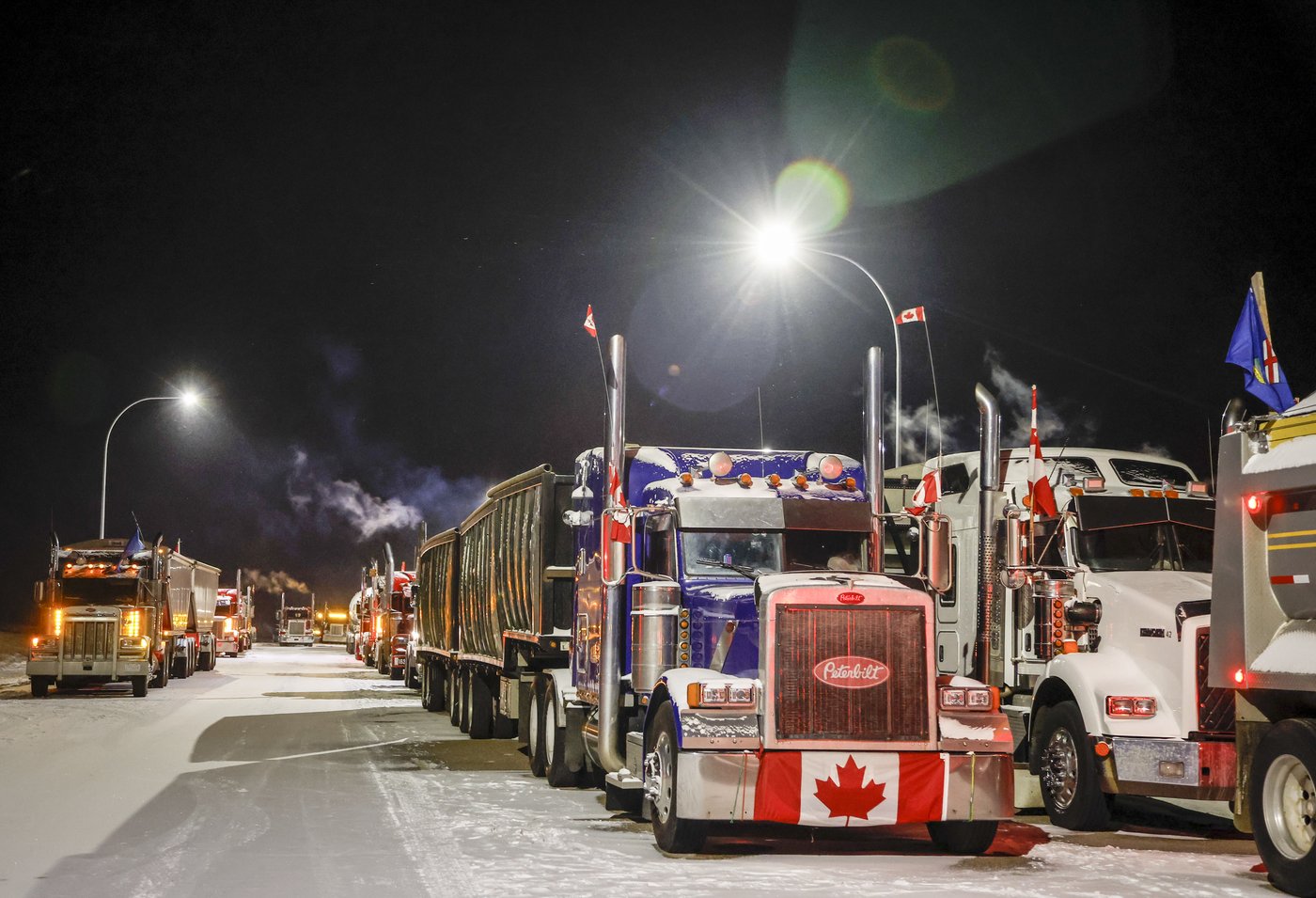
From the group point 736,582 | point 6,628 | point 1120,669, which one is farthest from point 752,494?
point 6,628

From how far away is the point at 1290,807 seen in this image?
935cm

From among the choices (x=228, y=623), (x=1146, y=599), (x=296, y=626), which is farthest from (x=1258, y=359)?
(x=296, y=626)

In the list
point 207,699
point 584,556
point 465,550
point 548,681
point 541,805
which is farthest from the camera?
point 207,699

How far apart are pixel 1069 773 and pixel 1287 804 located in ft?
10.6

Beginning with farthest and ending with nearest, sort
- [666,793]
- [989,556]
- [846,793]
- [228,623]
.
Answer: [228,623], [989,556], [666,793], [846,793]

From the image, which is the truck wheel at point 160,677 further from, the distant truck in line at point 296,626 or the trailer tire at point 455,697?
the distant truck in line at point 296,626

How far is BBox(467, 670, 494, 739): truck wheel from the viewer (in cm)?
2180

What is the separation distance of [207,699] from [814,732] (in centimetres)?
2237

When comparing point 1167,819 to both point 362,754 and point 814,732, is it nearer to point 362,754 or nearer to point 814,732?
point 814,732

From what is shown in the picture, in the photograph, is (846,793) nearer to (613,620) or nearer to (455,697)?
(613,620)

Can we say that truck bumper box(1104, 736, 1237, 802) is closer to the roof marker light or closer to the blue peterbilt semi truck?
the blue peterbilt semi truck

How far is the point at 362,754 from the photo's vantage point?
18.5 meters

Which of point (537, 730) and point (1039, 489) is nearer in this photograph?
point (1039, 489)

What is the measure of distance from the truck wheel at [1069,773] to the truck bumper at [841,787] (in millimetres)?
1806
